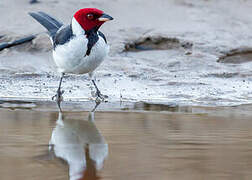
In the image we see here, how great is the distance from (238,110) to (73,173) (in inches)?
116

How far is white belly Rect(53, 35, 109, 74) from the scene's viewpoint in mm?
5508

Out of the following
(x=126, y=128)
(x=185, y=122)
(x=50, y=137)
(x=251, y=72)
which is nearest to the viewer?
(x=50, y=137)

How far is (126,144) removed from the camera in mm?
3645

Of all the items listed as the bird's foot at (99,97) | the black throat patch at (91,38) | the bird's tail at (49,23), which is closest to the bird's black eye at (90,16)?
the black throat patch at (91,38)

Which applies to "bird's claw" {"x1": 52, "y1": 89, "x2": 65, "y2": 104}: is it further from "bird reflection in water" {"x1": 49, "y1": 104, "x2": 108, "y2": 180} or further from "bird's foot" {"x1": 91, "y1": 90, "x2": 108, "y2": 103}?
"bird reflection in water" {"x1": 49, "y1": 104, "x2": 108, "y2": 180}

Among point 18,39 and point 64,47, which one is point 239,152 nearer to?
point 64,47

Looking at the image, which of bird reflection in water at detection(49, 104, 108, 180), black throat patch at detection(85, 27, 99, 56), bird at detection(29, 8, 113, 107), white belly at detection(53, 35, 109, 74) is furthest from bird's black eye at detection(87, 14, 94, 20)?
bird reflection in water at detection(49, 104, 108, 180)

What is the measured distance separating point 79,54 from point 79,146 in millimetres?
2088

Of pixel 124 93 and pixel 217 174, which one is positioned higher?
pixel 217 174

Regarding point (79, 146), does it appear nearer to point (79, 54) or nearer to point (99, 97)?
point (79, 54)

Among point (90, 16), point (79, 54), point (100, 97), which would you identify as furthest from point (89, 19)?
point (100, 97)

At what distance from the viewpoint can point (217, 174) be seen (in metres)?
2.80

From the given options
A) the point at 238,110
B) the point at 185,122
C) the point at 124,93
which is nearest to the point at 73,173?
the point at 185,122

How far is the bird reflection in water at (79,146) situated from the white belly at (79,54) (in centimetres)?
100
